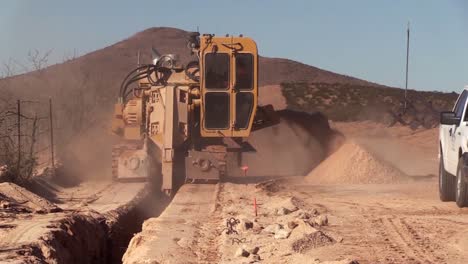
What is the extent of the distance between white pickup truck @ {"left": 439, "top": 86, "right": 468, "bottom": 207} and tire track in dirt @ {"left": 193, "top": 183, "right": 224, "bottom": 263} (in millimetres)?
4106

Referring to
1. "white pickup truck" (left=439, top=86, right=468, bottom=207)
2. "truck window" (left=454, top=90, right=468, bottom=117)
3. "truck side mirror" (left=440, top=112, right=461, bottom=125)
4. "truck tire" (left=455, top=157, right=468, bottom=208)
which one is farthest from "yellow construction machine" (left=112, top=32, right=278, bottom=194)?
"truck tire" (left=455, top=157, right=468, bottom=208)

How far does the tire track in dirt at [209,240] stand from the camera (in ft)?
34.5

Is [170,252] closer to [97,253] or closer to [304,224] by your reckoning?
[304,224]

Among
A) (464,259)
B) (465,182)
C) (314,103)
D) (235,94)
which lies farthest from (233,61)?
(314,103)

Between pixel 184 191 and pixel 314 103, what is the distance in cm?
4830

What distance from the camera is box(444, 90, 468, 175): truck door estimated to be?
580 inches

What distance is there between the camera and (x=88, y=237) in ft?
43.2

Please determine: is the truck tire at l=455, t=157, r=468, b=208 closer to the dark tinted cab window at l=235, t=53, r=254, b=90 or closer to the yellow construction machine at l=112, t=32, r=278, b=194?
the yellow construction machine at l=112, t=32, r=278, b=194

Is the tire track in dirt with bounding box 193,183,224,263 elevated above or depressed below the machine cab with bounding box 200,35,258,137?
below

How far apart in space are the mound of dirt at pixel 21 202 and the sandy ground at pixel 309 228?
2.17m

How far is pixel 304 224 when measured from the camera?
11.7 meters

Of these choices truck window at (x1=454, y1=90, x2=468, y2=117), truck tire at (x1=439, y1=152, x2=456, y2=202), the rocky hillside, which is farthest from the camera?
the rocky hillside

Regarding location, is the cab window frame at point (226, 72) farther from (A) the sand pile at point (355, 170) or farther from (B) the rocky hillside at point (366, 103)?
(B) the rocky hillside at point (366, 103)

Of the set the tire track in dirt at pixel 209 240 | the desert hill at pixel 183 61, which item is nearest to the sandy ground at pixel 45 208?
the tire track in dirt at pixel 209 240
